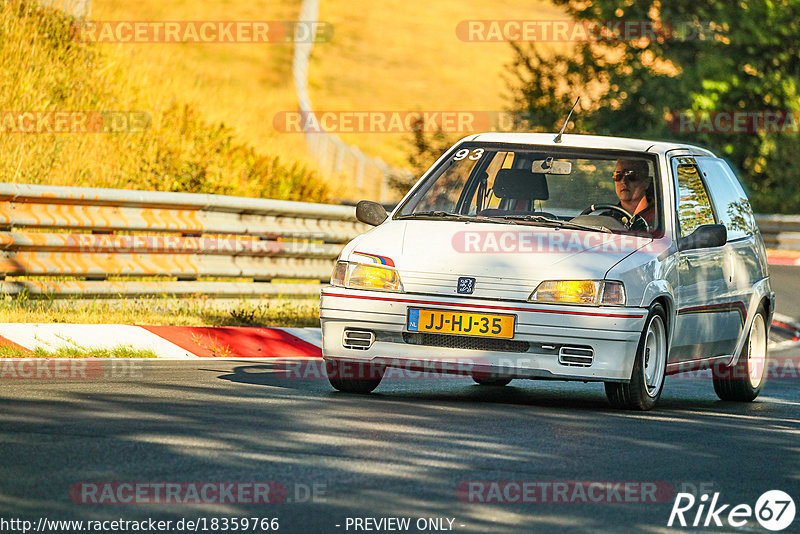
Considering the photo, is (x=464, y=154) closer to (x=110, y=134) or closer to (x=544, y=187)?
(x=544, y=187)

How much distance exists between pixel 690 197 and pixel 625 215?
0.63 m

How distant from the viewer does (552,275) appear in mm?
8352

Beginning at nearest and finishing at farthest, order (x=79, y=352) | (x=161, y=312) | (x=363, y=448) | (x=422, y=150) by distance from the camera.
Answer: (x=363, y=448) < (x=79, y=352) < (x=161, y=312) < (x=422, y=150)

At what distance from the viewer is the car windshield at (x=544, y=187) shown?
9.56 metres

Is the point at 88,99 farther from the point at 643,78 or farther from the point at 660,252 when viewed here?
the point at 643,78

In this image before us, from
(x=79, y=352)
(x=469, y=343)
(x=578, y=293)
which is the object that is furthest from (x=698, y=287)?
(x=79, y=352)

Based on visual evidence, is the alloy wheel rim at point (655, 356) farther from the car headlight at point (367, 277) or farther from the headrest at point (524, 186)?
the car headlight at point (367, 277)

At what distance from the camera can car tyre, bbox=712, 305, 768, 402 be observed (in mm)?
10414

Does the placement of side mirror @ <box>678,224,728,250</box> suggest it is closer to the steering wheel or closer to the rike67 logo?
the steering wheel

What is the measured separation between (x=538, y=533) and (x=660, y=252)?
4.14m

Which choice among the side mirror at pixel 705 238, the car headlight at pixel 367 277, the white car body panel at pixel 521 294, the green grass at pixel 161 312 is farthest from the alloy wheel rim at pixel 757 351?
the green grass at pixel 161 312

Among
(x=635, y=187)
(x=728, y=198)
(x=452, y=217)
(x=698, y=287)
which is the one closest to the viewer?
(x=452, y=217)

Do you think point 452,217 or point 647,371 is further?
point 452,217

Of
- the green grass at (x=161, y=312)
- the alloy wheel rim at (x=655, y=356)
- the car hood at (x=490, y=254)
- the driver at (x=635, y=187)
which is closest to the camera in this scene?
the car hood at (x=490, y=254)
